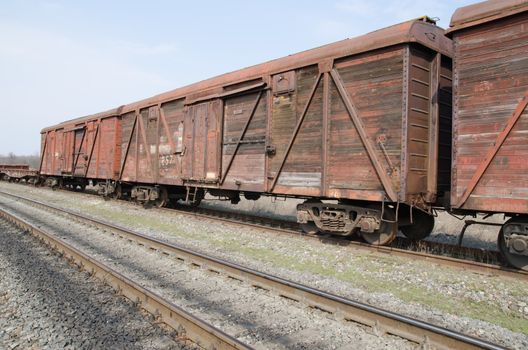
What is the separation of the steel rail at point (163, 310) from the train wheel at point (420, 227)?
19.8ft

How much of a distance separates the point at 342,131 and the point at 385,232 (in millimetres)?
2217

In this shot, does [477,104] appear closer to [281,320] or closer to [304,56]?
[304,56]

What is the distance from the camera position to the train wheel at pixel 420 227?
8.45 metres

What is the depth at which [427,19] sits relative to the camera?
25.0 feet

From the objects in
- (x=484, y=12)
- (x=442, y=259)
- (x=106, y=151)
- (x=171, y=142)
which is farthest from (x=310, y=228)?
(x=106, y=151)

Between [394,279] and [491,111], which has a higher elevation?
[491,111]

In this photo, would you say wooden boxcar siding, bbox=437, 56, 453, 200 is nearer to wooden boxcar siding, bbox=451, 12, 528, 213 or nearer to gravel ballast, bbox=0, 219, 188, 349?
wooden boxcar siding, bbox=451, 12, 528, 213

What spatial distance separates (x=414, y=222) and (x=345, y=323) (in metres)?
4.95

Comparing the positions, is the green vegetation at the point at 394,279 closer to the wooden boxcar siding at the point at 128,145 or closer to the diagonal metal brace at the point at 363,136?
the diagonal metal brace at the point at 363,136

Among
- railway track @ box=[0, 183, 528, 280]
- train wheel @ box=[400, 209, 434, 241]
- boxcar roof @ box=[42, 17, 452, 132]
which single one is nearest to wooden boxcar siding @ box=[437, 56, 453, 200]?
boxcar roof @ box=[42, 17, 452, 132]

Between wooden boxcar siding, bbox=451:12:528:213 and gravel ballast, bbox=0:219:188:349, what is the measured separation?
5.13 metres

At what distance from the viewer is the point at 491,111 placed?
607 centimetres

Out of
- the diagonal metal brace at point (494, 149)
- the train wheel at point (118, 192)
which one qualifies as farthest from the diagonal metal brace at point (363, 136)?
the train wheel at point (118, 192)

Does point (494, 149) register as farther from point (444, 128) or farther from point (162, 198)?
point (162, 198)
